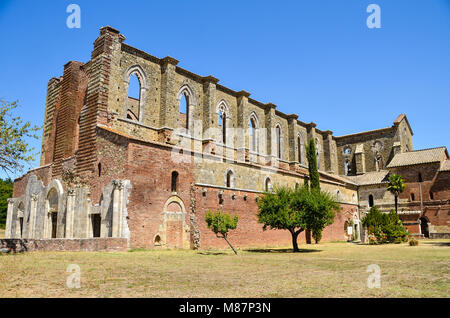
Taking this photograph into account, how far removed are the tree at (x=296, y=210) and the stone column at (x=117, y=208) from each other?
8.32m

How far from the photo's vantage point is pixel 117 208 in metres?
19.3

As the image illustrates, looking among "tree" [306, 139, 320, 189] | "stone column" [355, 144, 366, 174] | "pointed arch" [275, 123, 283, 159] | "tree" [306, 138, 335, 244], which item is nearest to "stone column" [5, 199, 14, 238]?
"tree" [306, 138, 335, 244]

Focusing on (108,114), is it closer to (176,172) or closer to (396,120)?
(176,172)

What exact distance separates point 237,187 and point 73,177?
38.3ft

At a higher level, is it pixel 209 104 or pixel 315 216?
pixel 209 104

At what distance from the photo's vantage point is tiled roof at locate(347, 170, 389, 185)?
43406mm

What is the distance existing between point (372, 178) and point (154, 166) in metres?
32.8

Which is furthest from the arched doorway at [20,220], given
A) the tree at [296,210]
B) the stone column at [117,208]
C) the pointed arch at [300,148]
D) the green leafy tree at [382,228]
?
the pointed arch at [300,148]

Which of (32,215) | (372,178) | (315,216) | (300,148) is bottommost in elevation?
(315,216)

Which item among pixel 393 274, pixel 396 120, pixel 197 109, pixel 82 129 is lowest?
pixel 393 274

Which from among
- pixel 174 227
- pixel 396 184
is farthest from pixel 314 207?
pixel 396 184

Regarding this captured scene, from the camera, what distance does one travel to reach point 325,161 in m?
48.6

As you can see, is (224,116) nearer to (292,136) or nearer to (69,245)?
(292,136)
